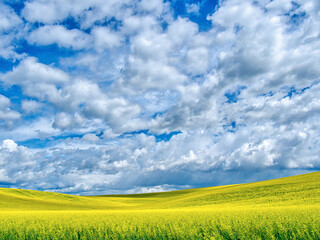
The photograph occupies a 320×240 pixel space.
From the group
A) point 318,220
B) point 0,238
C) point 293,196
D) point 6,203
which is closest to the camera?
point 318,220

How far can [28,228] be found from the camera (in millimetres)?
12359

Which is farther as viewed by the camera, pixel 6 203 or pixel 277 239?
pixel 6 203

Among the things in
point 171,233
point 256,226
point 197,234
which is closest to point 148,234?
point 171,233

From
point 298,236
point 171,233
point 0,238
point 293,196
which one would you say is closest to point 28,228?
point 0,238

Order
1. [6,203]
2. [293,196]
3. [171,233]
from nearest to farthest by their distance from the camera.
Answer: [171,233] → [293,196] → [6,203]

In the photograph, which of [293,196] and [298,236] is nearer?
[298,236]

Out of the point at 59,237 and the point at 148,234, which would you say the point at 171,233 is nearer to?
the point at 148,234

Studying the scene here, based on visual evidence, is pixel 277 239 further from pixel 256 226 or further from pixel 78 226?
pixel 78 226

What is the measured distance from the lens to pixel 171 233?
10070 mm

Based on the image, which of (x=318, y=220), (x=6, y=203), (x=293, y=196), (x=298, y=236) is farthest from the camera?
(x=6, y=203)

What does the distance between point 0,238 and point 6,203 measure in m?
38.3

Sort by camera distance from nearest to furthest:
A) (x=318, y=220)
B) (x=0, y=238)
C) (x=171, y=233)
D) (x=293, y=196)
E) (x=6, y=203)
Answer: (x=171, y=233), (x=318, y=220), (x=0, y=238), (x=293, y=196), (x=6, y=203)

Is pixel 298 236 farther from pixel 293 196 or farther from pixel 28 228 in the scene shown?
pixel 293 196

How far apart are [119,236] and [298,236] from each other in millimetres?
6437
